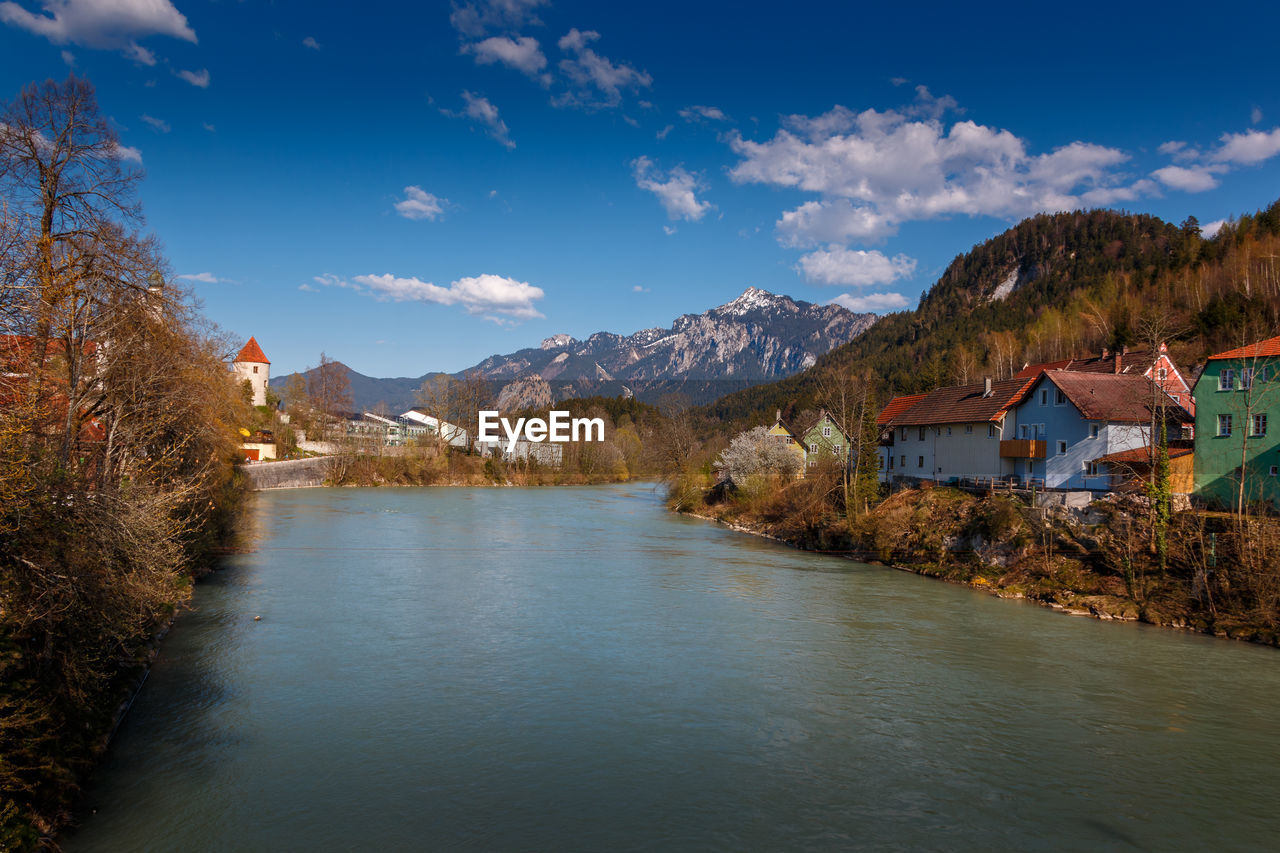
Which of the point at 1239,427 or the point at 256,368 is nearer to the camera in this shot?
the point at 1239,427

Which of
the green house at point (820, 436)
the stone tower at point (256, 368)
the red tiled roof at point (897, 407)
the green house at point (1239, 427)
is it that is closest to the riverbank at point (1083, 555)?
the green house at point (1239, 427)

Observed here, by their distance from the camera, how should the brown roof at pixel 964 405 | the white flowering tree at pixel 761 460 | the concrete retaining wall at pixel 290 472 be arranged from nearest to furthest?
the brown roof at pixel 964 405
the white flowering tree at pixel 761 460
the concrete retaining wall at pixel 290 472

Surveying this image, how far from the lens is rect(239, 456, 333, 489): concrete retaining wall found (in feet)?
184

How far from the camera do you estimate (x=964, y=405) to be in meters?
35.0

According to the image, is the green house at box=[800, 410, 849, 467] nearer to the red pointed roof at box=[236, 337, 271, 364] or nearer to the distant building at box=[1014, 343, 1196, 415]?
the distant building at box=[1014, 343, 1196, 415]

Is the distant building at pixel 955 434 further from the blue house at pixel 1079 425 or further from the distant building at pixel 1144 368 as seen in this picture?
the distant building at pixel 1144 368

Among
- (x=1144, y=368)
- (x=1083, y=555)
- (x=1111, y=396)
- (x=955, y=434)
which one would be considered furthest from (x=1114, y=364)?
(x=1083, y=555)

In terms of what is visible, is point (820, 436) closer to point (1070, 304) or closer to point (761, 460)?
point (761, 460)

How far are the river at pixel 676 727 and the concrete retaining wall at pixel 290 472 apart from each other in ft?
123

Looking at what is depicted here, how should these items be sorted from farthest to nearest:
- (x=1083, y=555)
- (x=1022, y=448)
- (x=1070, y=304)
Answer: (x=1070, y=304) < (x=1022, y=448) < (x=1083, y=555)

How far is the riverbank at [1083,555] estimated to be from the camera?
18.3 meters

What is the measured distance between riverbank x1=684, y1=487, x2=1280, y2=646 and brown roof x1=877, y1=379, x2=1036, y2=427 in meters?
4.21

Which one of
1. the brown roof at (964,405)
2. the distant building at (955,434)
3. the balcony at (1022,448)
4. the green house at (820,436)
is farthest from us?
the green house at (820,436)

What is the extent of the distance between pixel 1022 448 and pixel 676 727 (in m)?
23.9
